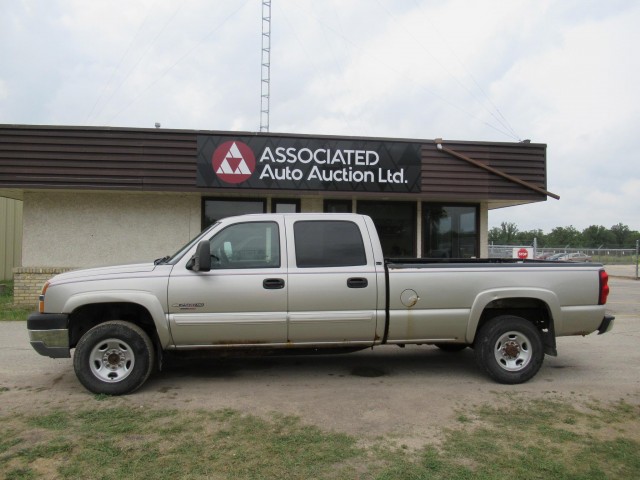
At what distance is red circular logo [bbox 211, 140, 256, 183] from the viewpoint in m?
9.78

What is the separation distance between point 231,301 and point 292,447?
178 centimetres

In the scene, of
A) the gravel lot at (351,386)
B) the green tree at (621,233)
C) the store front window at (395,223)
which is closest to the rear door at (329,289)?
the gravel lot at (351,386)

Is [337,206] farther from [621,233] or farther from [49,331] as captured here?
[621,233]

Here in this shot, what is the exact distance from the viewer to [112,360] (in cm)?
500

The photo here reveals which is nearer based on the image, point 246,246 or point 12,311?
point 246,246

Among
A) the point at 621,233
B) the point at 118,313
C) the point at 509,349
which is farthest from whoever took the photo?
Result: the point at 621,233

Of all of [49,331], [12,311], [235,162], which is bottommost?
[12,311]

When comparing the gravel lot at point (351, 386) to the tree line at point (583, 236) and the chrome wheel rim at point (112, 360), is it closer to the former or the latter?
the chrome wheel rim at point (112, 360)

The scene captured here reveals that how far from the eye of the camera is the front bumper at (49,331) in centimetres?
491

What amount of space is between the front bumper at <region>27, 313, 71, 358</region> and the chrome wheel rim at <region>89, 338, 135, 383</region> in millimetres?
352

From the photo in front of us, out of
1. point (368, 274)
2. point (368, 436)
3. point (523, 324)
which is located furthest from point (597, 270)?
point (368, 436)

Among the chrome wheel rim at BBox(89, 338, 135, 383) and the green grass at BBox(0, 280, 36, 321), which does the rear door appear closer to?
the chrome wheel rim at BBox(89, 338, 135, 383)

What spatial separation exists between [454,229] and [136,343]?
820cm

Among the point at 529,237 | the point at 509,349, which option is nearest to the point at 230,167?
the point at 509,349
